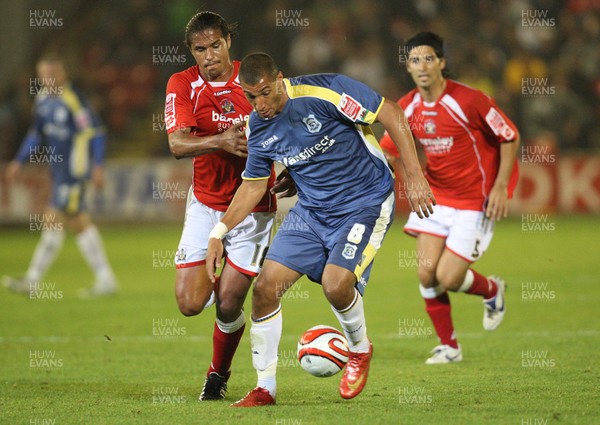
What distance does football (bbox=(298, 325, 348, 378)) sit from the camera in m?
5.98

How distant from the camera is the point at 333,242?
621 cm

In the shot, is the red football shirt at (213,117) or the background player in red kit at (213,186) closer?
the background player in red kit at (213,186)

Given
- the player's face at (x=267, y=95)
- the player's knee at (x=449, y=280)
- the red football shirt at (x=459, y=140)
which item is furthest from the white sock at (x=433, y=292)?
the player's face at (x=267, y=95)

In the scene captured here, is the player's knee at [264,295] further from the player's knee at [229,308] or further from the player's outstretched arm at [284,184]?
the player's outstretched arm at [284,184]

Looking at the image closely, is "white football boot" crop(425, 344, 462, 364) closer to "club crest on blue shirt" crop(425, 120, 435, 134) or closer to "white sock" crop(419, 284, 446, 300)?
"white sock" crop(419, 284, 446, 300)

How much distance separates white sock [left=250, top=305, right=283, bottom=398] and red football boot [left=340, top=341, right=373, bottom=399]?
441mm

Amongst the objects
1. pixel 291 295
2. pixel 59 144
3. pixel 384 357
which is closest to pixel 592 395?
pixel 384 357

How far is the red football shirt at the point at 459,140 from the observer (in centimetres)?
798

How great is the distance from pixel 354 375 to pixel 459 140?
2.62 m

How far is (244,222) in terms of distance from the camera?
22.5ft

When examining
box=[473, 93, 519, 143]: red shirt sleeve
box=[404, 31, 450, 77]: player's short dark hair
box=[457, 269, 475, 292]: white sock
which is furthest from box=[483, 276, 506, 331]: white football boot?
box=[404, 31, 450, 77]: player's short dark hair

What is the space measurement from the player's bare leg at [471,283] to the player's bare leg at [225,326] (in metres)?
1.92

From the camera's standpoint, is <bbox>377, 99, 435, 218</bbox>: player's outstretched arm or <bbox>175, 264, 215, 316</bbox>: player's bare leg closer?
<bbox>377, 99, 435, 218</bbox>: player's outstretched arm

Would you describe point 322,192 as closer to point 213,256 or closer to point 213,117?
point 213,256
